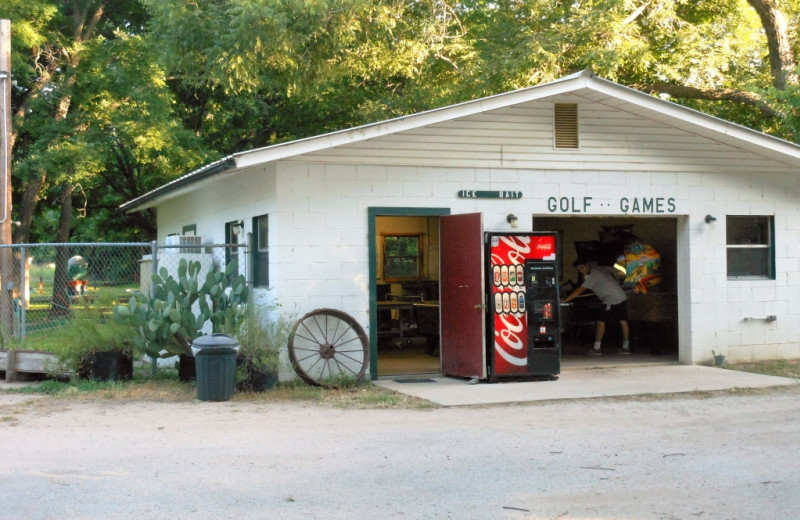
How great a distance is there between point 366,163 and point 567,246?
8.46 meters

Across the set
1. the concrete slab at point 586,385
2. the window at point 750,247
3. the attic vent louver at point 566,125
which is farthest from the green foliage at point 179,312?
the window at point 750,247

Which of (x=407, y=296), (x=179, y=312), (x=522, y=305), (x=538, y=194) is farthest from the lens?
(x=407, y=296)

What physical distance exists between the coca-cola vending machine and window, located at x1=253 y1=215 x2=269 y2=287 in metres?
3.16

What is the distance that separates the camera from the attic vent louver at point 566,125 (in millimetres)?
14656

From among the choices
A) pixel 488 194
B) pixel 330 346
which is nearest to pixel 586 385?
Result: pixel 488 194

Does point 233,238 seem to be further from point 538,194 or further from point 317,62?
point 317,62

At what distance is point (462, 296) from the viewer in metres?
13.7

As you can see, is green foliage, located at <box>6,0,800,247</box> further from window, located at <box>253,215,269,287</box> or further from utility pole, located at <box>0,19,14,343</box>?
window, located at <box>253,215,269,287</box>

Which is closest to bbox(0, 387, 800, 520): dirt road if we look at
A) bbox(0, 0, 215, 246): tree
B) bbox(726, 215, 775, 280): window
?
bbox(726, 215, 775, 280): window

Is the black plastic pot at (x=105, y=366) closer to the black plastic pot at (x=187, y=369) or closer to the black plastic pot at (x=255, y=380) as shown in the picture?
the black plastic pot at (x=187, y=369)

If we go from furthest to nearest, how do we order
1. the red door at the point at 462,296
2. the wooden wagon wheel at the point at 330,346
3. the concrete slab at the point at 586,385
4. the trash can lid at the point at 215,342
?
the red door at the point at 462,296, the wooden wagon wheel at the point at 330,346, the concrete slab at the point at 586,385, the trash can lid at the point at 215,342

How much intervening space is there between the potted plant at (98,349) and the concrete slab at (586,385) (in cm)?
344

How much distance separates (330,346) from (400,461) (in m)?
4.98

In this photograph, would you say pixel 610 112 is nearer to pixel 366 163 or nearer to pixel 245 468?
pixel 366 163
